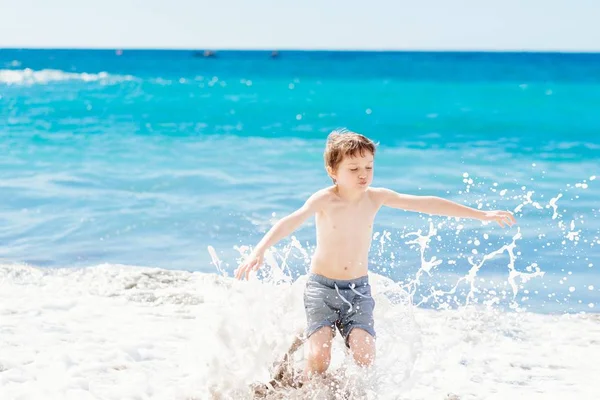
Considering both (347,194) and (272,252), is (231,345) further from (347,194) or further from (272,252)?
(272,252)

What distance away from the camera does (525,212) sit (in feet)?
31.8

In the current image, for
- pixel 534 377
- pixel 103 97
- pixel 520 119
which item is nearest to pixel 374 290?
pixel 534 377

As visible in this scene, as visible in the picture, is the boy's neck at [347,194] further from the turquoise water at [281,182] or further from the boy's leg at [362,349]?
the turquoise water at [281,182]

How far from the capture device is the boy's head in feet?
14.4

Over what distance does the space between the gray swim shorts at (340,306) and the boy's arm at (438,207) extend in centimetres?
52

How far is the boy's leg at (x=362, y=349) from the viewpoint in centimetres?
433

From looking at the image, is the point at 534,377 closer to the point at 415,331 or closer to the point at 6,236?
the point at 415,331

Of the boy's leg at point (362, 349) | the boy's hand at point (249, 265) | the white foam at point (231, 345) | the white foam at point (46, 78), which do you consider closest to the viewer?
the boy's hand at point (249, 265)

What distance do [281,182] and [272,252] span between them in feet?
17.0

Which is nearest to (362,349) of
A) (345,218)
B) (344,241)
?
(344,241)

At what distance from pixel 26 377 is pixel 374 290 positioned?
2123 mm

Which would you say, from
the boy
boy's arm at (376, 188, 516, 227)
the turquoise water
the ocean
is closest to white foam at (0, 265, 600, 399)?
the ocean

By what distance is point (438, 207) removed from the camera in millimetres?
4613

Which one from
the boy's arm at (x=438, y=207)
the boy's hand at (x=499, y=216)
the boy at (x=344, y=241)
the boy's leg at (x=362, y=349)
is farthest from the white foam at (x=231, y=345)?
the boy's hand at (x=499, y=216)
